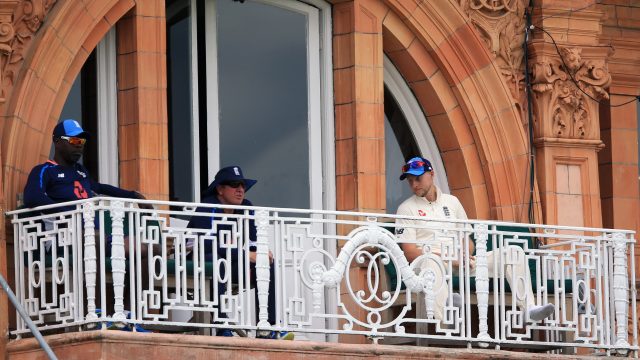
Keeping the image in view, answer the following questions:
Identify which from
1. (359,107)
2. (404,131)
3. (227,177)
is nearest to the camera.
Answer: (227,177)

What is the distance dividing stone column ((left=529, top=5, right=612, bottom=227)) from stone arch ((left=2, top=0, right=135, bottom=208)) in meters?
4.44

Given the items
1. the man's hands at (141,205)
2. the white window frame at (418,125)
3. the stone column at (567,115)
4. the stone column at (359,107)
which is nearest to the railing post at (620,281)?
the stone column at (567,115)

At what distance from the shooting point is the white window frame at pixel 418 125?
73.2ft

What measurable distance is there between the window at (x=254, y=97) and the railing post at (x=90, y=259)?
288 cm

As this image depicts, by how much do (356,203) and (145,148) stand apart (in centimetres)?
218

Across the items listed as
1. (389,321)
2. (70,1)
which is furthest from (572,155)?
(70,1)

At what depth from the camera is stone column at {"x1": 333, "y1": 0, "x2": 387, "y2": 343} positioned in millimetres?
21391

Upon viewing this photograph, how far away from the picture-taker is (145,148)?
2025cm

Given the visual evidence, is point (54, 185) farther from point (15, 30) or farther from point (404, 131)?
point (404, 131)

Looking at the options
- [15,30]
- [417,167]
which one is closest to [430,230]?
[417,167]

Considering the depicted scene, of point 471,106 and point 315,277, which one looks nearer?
point 315,277

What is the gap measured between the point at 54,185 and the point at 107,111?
184cm

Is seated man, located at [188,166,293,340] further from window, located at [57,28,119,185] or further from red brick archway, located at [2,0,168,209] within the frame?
window, located at [57,28,119,185]

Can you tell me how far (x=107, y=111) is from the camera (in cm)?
2056
